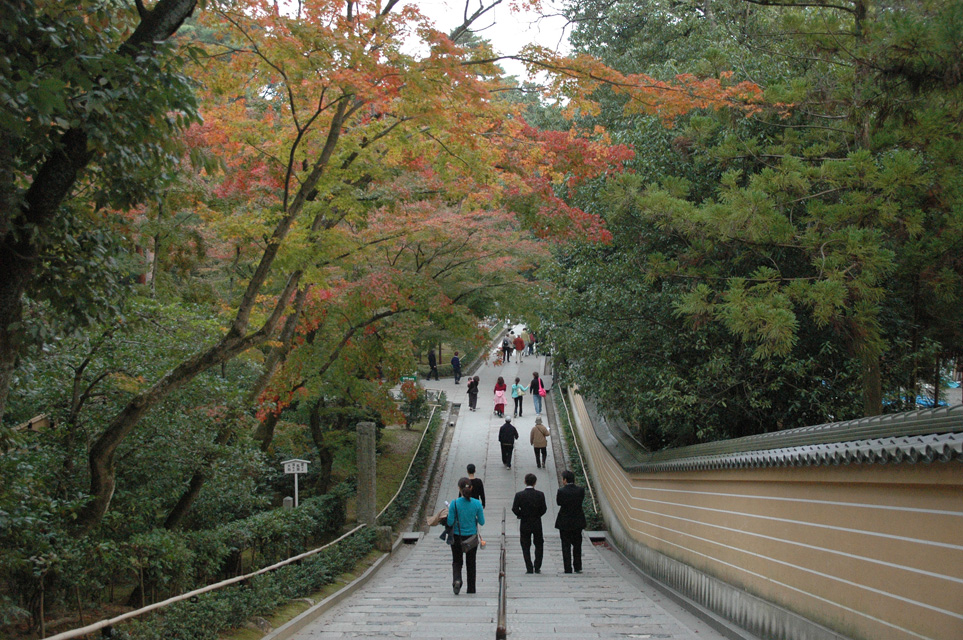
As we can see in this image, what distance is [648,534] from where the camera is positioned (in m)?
11.1

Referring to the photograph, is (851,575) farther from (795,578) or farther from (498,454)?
(498,454)

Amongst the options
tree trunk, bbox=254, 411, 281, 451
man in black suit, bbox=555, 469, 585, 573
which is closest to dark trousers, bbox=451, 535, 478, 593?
man in black suit, bbox=555, 469, 585, 573

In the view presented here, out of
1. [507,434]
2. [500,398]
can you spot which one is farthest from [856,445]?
[500,398]

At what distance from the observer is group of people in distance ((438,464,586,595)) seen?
8.59 metres

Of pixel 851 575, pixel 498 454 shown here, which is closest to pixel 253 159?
pixel 851 575

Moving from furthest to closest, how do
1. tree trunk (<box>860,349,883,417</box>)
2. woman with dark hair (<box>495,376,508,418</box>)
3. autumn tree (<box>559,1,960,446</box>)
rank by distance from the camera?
woman with dark hair (<box>495,376,508,418</box>) → tree trunk (<box>860,349,883,417</box>) → autumn tree (<box>559,1,960,446</box>)

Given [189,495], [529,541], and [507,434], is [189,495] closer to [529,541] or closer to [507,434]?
[529,541]

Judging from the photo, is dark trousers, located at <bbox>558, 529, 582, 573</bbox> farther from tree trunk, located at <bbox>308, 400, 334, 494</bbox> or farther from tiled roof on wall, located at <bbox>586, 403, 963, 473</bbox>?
tree trunk, located at <bbox>308, 400, 334, 494</bbox>

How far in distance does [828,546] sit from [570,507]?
475cm

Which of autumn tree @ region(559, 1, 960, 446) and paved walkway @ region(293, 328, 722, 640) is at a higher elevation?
autumn tree @ region(559, 1, 960, 446)

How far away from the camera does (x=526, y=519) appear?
968 centimetres

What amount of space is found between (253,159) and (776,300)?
7.11 m

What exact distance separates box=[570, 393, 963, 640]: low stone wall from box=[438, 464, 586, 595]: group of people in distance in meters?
1.35

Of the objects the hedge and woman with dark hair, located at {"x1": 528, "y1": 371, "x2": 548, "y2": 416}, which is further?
woman with dark hair, located at {"x1": 528, "y1": 371, "x2": 548, "y2": 416}
